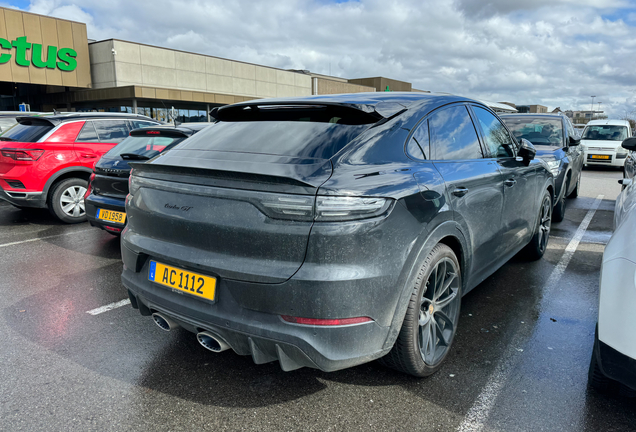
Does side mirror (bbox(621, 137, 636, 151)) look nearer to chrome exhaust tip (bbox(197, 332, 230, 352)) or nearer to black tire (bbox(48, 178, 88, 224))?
chrome exhaust tip (bbox(197, 332, 230, 352))

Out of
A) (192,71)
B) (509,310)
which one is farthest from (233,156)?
(192,71)

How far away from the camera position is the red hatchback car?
6758mm

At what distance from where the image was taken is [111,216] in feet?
16.8

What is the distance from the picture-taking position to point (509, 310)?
12.4 feet

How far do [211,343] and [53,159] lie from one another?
19.3ft

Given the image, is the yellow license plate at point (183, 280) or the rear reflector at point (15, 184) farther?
the rear reflector at point (15, 184)

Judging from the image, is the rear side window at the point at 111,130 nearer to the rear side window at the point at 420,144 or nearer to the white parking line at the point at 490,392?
the rear side window at the point at 420,144

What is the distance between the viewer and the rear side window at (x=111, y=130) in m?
7.49

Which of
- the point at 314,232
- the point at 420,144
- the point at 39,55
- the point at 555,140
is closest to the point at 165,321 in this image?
the point at 314,232

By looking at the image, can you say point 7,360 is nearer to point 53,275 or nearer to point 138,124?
point 53,275

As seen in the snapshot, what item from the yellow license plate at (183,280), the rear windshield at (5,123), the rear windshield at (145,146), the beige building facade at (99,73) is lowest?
the yellow license plate at (183,280)

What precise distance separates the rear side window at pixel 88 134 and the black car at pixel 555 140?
23.2ft

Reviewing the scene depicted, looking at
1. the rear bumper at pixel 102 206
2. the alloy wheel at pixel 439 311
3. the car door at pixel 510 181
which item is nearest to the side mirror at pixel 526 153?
the car door at pixel 510 181

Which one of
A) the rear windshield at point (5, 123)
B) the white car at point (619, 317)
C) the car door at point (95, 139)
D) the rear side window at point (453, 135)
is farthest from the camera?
the rear windshield at point (5, 123)
